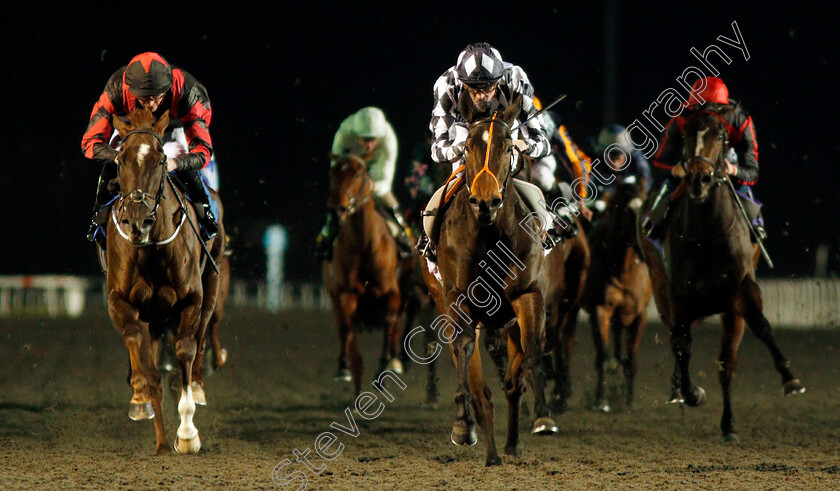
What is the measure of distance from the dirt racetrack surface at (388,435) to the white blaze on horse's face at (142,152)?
1858 mm

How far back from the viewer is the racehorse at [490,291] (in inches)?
229

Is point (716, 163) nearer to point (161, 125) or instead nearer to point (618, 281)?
point (618, 281)

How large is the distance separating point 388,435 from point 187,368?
1767mm

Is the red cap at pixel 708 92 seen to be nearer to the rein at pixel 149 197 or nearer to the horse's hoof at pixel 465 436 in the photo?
the horse's hoof at pixel 465 436

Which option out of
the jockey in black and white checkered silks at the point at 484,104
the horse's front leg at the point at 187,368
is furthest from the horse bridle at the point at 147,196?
the jockey in black and white checkered silks at the point at 484,104

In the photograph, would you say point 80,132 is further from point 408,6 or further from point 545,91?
point 545,91

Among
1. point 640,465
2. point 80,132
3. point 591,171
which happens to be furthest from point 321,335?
point 80,132

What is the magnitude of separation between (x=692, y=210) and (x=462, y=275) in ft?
7.32

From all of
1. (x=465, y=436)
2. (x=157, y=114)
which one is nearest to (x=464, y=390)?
(x=465, y=436)

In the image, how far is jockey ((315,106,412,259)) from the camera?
31.1 ft

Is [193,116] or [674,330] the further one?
[674,330]

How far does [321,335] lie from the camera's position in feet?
53.7

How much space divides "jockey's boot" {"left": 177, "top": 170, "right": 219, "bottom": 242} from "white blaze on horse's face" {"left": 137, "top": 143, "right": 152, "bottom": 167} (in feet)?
3.05

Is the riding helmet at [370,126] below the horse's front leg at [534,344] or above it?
above
